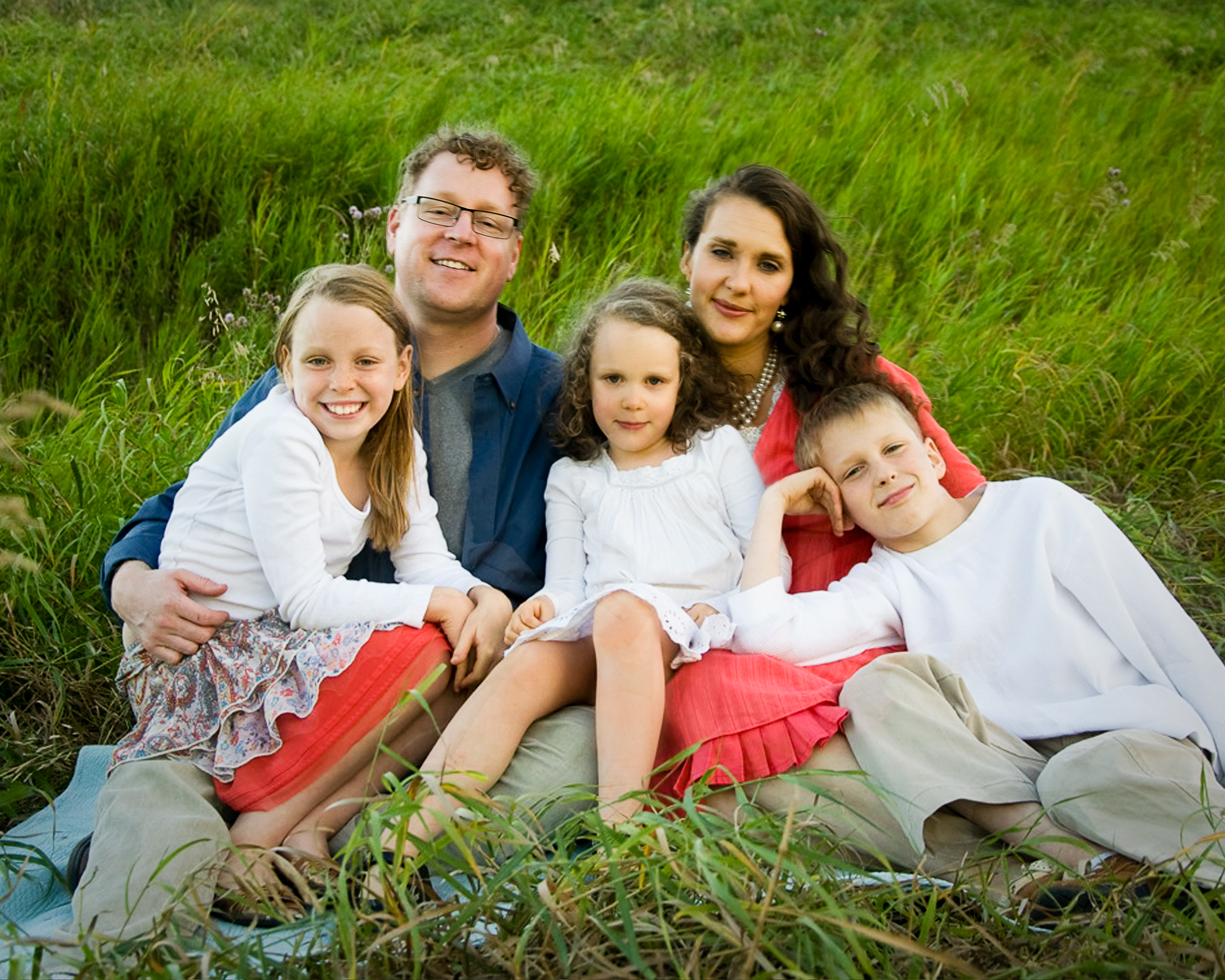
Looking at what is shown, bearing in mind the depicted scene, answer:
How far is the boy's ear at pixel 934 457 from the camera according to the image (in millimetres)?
2914

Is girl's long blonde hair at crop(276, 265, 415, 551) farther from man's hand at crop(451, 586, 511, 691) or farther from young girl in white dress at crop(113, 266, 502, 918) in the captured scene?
man's hand at crop(451, 586, 511, 691)

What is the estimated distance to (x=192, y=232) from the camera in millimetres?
4844

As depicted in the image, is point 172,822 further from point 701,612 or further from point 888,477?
point 888,477

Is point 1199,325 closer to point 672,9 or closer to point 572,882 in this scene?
point 572,882

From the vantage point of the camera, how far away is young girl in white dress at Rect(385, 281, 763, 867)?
8.12 feet

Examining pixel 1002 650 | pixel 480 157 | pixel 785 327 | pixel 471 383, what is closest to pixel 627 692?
pixel 1002 650

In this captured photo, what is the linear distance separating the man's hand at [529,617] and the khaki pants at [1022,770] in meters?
0.75

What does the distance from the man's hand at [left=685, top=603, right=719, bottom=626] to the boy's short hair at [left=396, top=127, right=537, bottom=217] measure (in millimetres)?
1314

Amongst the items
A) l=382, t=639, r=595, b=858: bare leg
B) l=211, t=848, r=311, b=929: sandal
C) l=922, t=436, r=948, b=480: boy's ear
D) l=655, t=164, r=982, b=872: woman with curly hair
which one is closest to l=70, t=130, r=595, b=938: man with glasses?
l=382, t=639, r=595, b=858: bare leg

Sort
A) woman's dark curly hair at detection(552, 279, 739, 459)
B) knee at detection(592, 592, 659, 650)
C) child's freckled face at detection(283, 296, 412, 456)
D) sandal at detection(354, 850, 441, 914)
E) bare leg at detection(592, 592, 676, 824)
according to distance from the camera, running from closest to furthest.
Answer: sandal at detection(354, 850, 441, 914), bare leg at detection(592, 592, 676, 824), knee at detection(592, 592, 659, 650), child's freckled face at detection(283, 296, 412, 456), woman's dark curly hair at detection(552, 279, 739, 459)

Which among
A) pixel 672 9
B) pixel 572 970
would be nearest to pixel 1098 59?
pixel 672 9

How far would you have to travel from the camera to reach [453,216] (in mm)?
3178

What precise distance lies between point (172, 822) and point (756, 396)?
1.89 meters

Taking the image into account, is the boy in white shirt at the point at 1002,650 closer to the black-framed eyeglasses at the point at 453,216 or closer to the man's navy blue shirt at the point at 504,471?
the man's navy blue shirt at the point at 504,471
